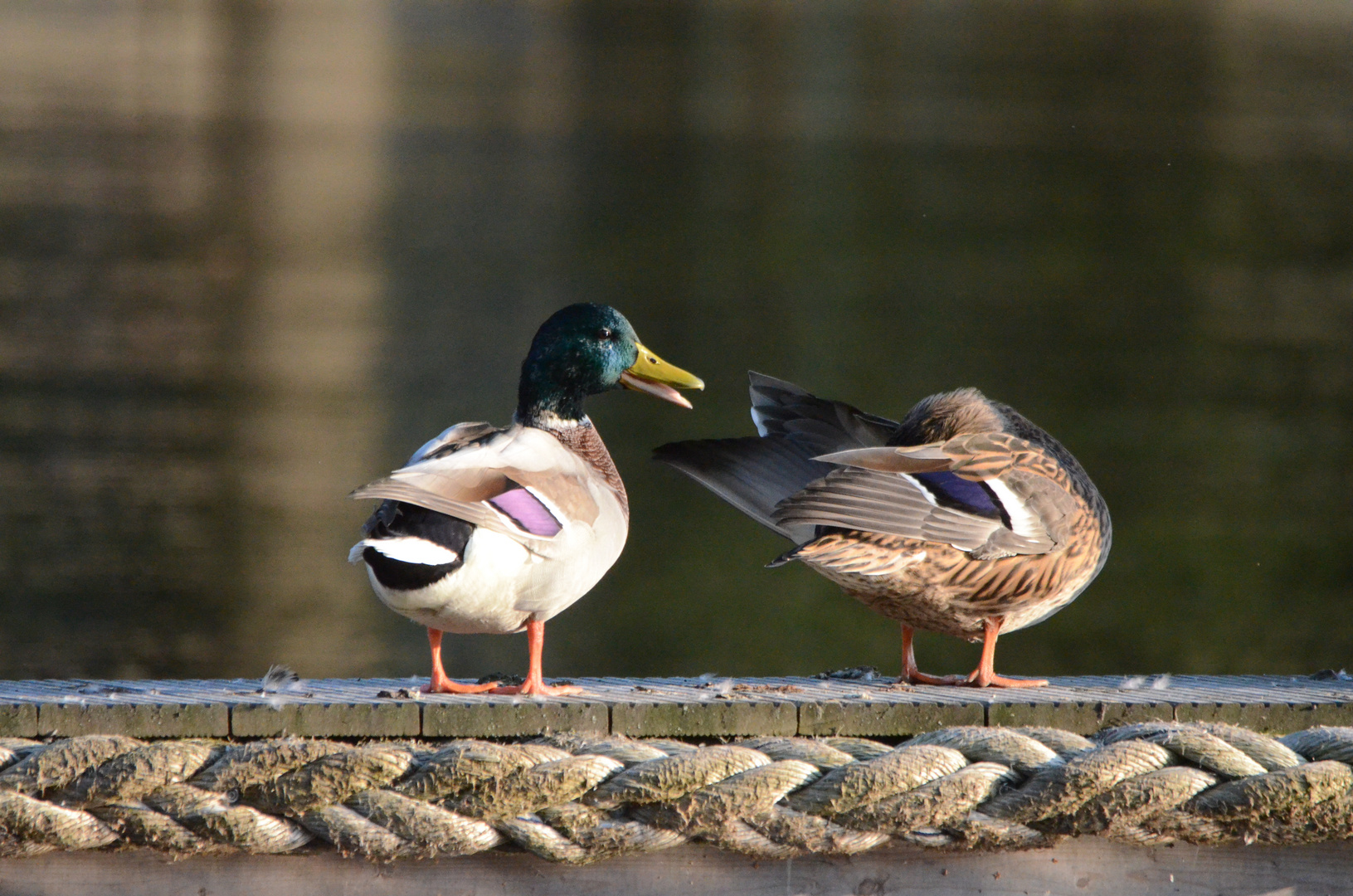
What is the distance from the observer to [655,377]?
3910 mm

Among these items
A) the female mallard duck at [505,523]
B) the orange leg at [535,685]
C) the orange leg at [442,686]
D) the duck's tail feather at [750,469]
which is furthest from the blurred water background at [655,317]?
the orange leg at [442,686]

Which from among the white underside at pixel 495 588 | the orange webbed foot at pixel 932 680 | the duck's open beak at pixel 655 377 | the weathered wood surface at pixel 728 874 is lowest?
the weathered wood surface at pixel 728 874

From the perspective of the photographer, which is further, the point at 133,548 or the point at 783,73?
the point at 783,73

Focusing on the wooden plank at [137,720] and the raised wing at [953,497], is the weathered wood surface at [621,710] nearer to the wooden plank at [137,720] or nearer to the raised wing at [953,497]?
the wooden plank at [137,720]

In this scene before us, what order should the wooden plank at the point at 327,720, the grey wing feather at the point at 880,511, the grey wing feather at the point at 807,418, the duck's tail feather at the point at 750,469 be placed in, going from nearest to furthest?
1. the wooden plank at the point at 327,720
2. the grey wing feather at the point at 880,511
3. the duck's tail feather at the point at 750,469
4. the grey wing feather at the point at 807,418

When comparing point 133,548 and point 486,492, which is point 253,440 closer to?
point 133,548

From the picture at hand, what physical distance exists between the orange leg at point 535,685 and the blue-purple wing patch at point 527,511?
24cm

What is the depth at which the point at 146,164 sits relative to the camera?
27.4m

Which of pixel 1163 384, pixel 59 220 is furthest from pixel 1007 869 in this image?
pixel 59 220

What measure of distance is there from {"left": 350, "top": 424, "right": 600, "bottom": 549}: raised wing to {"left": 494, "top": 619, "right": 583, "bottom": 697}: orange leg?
0.73 feet

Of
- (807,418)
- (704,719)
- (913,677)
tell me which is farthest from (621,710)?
(807,418)

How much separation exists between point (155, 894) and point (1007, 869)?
121 cm

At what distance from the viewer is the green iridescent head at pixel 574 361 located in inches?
149

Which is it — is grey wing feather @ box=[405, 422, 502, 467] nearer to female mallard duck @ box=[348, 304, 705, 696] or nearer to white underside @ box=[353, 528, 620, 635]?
female mallard duck @ box=[348, 304, 705, 696]
